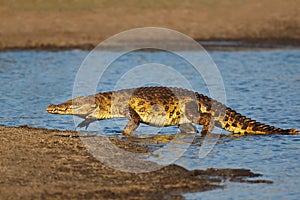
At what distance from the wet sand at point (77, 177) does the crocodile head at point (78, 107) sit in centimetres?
152

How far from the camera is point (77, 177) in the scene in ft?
23.9

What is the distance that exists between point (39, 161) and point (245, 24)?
1587 centimetres

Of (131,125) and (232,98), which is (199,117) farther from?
(232,98)

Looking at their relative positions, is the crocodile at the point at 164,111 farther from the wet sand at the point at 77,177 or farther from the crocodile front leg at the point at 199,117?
the wet sand at the point at 77,177

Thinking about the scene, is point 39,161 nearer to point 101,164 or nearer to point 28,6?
point 101,164

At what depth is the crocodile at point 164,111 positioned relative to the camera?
32.9 feet

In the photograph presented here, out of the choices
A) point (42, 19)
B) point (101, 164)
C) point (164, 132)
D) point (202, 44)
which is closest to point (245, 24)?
point (202, 44)

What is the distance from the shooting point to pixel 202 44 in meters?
21.0

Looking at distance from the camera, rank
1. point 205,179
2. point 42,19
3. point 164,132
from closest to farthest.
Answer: point 205,179
point 164,132
point 42,19

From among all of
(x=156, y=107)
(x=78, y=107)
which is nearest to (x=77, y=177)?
(x=156, y=107)

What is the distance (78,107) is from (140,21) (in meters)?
12.7

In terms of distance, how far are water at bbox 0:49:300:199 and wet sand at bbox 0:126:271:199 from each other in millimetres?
295

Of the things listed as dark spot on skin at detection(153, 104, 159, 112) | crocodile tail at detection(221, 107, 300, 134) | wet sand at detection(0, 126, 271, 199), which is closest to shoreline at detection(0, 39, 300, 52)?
crocodile tail at detection(221, 107, 300, 134)

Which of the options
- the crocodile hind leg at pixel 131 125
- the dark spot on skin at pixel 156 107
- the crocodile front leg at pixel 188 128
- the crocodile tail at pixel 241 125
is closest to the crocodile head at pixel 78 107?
the crocodile hind leg at pixel 131 125
